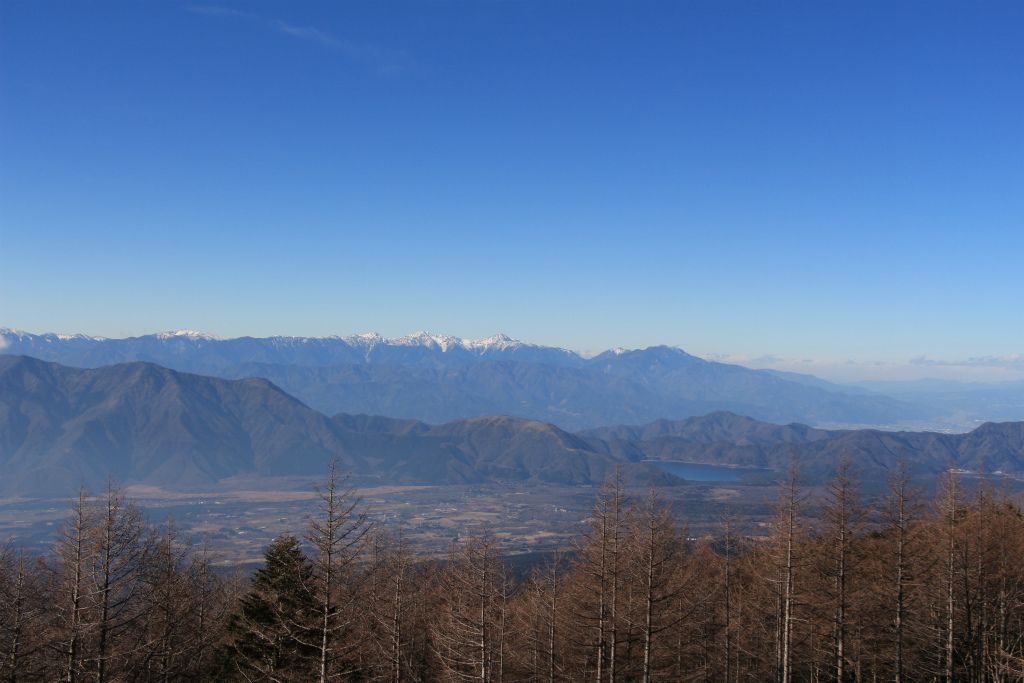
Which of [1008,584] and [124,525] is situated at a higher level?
[124,525]

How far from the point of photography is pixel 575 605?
27.4 meters

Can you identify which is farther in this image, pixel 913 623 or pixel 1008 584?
pixel 1008 584

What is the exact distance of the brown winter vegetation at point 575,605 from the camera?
22.1m

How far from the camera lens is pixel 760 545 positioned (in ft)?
108

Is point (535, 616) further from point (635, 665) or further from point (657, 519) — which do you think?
point (657, 519)

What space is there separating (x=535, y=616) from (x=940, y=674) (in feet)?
59.2

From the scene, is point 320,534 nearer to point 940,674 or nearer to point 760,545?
point 760,545

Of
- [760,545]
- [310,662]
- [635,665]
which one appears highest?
[760,545]

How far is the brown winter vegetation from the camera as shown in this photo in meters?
22.1

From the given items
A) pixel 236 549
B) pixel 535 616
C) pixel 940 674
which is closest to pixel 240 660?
pixel 535 616

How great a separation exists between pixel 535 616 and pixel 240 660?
13.0m

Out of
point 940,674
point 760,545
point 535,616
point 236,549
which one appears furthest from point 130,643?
point 236,549

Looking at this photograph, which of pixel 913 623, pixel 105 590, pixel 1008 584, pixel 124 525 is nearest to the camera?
pixel 105 590

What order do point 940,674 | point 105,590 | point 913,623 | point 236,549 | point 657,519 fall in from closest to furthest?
1. point 105,590
2. point 657,519
3. point 940,674
4. point 913,623
5. point 236,549
